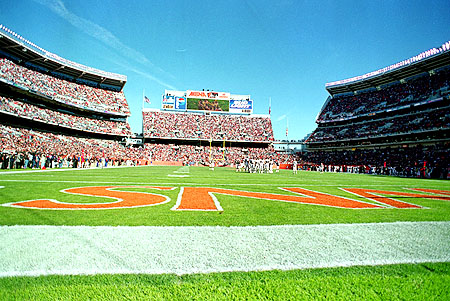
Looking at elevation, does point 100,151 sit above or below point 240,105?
below

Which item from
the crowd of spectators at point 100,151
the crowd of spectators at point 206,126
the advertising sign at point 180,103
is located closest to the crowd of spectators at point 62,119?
the crowd of spectators at point 100,151

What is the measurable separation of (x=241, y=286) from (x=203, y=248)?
0.81 metres

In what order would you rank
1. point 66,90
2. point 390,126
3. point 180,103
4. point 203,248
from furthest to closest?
point 180,103 → point 66,90 → point 390,126 → point 203,248

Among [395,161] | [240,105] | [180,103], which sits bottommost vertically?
[395,161]

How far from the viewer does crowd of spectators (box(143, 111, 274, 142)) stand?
60.1 m

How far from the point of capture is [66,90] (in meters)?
47.0

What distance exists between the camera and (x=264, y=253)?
2.44m

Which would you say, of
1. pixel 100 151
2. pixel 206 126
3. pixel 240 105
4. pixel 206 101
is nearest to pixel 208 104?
pixel 206 101

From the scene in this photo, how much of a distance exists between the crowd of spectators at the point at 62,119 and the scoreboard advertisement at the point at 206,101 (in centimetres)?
1337

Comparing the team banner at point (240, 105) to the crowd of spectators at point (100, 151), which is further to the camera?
the team banner at point (240, 105)

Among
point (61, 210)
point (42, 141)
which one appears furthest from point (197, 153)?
point (61, 210)

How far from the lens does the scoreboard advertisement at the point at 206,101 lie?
62.5m

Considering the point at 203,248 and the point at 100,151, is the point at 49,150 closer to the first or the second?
the point at 100,151

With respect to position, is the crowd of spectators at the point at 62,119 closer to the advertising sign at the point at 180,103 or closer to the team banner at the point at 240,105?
the advertising sign at the point at 180,103
